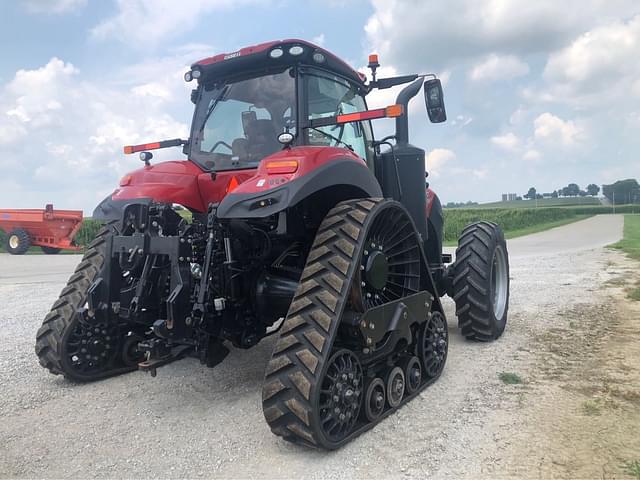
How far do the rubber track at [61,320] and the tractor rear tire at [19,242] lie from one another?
16881 millimetres

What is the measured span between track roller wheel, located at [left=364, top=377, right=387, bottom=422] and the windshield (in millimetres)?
2041

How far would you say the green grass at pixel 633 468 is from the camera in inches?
115

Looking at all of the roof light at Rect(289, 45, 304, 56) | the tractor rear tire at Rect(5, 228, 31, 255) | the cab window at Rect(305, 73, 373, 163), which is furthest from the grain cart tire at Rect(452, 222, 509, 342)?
the tractor rear tire at Rect(5, 228, 31, 255)

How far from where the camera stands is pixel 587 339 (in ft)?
19.7

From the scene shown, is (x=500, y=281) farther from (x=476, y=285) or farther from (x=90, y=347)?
(x=90, y=347)

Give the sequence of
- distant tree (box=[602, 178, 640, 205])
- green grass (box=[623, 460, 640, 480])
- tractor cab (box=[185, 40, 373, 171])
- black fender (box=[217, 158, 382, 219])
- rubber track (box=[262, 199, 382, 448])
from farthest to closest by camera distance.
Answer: distant tree (box=[602, 178, 640, 205]), tractor cab (box=[185, 40, 373, 171]), black fender (box=[217, 158, 382, 219]), rubber track (box=[262, 199, 382, 448]), green grass (box=[623, 460, 640, 480])

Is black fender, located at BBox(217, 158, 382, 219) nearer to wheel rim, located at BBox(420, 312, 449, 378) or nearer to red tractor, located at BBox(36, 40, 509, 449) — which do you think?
red tractor, located at BBox(36, 40, 509, 449)

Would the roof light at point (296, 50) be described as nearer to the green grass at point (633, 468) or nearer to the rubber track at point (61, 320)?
the rubber track at point (61, 320)

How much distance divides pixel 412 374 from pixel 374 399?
643 millimetres

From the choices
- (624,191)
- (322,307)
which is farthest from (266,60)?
(624,191)

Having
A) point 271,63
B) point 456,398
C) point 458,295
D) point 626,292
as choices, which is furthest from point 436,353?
point 626,292

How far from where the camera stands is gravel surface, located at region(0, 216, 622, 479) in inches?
125

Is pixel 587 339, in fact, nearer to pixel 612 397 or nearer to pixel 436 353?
pixel 612 397

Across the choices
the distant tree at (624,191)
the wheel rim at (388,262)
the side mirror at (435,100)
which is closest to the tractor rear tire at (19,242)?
the side mirror at (435,100)
